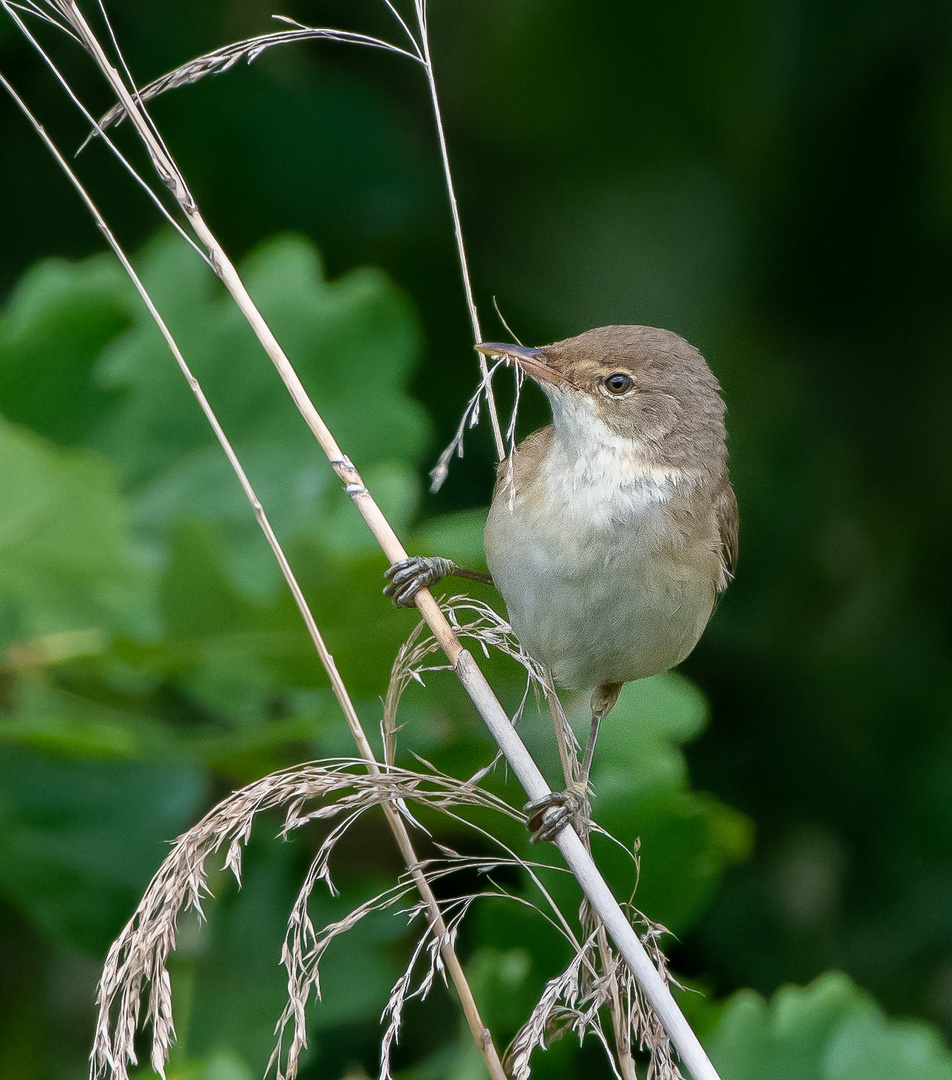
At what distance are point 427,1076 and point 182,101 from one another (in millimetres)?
2932

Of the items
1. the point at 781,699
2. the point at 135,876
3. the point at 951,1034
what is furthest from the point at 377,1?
the point at 951,1034

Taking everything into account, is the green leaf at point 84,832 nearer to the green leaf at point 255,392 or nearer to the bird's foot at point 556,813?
the green leaf at point 255,392

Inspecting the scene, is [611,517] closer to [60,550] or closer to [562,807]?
[562,807]

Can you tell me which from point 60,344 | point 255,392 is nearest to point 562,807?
point 255,392

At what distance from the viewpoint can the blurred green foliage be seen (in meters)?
2.52

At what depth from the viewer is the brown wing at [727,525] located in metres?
2.61

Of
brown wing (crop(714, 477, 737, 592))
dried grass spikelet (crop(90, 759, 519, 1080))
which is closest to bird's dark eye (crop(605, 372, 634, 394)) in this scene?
brown wing (crop(714, 477, 737, 592))

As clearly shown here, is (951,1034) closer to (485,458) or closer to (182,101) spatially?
(485,458)

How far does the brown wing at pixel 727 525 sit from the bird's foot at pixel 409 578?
1.92 ft

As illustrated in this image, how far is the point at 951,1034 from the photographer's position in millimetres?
3350

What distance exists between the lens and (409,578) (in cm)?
236

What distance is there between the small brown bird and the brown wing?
10 mm

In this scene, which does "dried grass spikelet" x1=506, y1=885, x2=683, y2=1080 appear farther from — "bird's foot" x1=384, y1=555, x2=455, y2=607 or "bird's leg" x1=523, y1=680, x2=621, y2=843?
"bird's foot" x1=384, y1=555, x2=455, y2=607

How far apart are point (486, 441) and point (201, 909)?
2254mm
